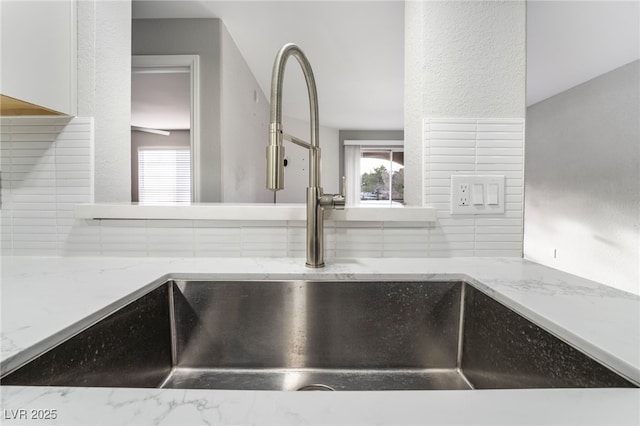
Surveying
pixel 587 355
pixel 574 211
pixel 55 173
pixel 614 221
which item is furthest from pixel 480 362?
pixel 574 211

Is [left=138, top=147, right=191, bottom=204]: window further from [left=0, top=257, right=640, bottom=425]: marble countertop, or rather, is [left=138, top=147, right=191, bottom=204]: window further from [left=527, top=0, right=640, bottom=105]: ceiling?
[left=0, top=257, right=640, bottom=425]: marble countertop

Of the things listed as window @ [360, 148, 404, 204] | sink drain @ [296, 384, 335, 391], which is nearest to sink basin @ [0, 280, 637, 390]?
sink drain @ [296, 384, 335, 391]

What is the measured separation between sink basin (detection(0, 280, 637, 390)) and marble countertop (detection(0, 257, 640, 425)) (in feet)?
0.12

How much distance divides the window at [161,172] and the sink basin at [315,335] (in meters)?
6.26

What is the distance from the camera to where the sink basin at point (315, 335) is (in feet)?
2.16

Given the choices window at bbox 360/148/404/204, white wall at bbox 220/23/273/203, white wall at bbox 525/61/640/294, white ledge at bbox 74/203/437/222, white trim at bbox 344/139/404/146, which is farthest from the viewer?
window at bbox 360/148/404/204

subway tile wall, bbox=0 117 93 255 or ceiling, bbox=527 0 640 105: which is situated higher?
ceiling, bbox=527 0 640 105

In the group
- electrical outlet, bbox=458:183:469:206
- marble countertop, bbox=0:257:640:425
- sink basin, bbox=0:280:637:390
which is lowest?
sink basin, bbox=0:280:637:390

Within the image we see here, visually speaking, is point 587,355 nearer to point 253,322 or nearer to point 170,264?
point 253,322

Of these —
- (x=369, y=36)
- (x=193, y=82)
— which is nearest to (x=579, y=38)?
(x=369, y=36)

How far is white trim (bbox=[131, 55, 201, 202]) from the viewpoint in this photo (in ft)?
7.14

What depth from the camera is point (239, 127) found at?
109 inches

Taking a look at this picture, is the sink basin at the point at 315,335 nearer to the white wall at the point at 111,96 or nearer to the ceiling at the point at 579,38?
the white wall at the point at 111,96

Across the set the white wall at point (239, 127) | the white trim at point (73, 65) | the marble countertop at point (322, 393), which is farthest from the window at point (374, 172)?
the marble countertop at point (322, 393)
